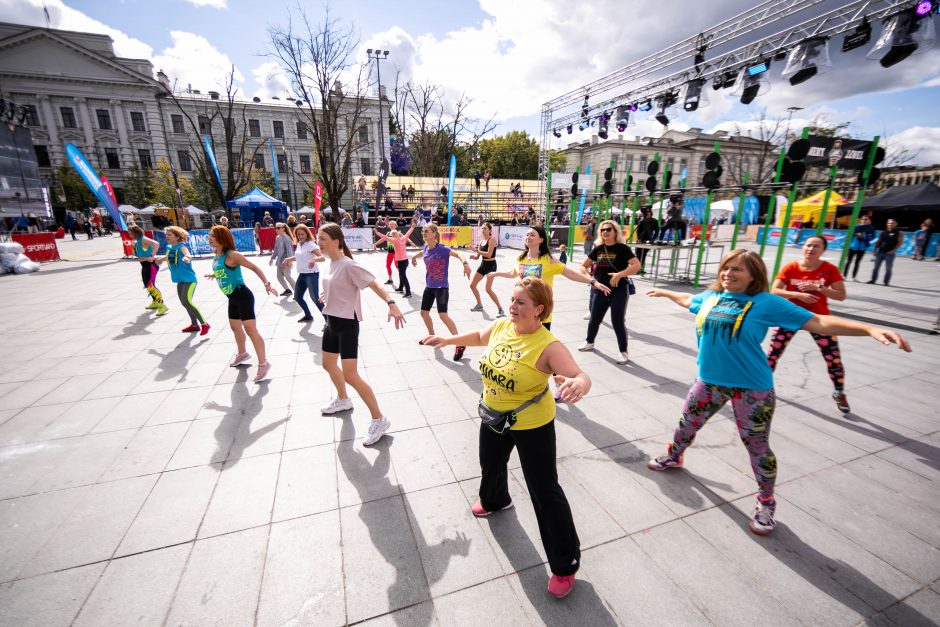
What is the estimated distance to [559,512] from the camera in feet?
6.84

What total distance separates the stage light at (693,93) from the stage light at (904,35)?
4300mm

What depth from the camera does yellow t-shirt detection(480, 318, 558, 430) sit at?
6.82 feet

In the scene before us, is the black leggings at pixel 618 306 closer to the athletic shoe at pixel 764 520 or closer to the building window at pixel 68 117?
the athletic shoe at pixel 764 520

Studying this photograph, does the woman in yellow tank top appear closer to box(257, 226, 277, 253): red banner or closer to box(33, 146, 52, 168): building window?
box(257, 226, 277, 253): red banner

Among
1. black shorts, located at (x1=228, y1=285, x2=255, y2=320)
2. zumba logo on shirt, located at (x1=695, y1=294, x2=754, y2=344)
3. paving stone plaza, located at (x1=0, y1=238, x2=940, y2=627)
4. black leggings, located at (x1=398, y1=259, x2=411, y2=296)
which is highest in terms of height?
zumba logo on shirt, located at (x1=695, y1=294, x2=754, y2=344)

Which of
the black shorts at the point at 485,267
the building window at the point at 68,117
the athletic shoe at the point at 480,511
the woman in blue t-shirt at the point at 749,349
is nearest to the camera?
the woman in blue t-shirt at the point at 749,349

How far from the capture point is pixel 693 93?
40.0 feet

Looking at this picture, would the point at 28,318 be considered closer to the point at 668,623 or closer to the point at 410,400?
→ the point at 410,400

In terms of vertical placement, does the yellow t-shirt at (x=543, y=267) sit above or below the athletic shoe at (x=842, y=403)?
above

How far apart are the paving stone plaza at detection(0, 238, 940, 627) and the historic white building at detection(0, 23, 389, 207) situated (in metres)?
40.7

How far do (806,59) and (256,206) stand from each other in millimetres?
27024

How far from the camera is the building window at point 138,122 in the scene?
141ft

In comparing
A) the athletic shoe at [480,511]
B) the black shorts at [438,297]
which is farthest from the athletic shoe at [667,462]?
the black shorts at [438,297]

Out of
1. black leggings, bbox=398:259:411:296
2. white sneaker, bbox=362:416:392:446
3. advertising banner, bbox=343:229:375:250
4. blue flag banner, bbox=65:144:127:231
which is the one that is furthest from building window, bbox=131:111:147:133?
white sneaker, bbox=362:416:392:446
